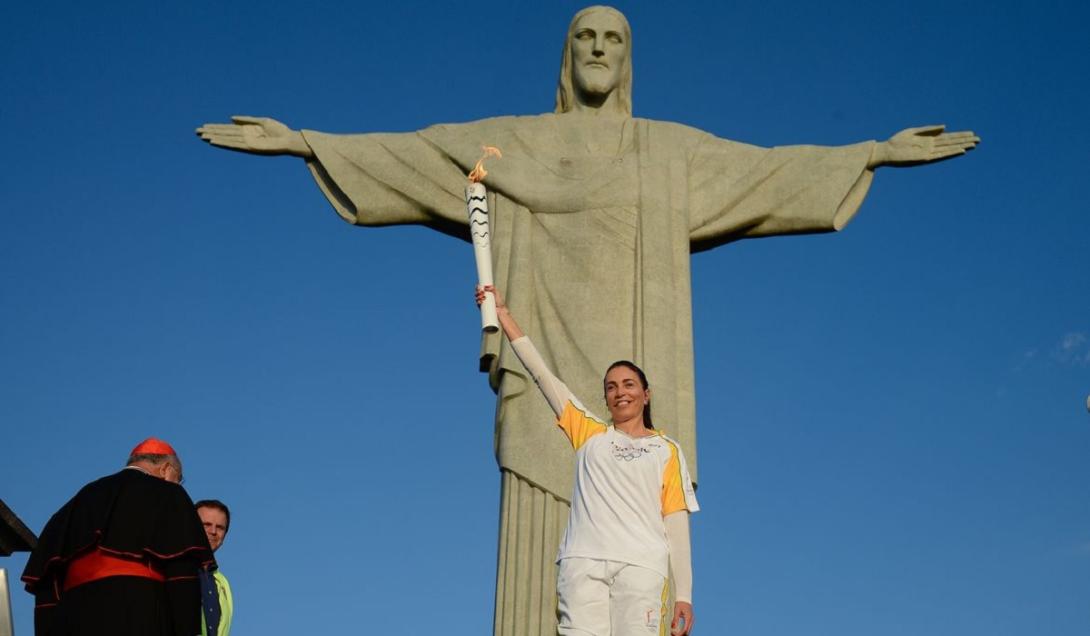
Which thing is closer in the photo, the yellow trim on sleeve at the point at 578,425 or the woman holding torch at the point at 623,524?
the woman holding torch at the point at 623,524

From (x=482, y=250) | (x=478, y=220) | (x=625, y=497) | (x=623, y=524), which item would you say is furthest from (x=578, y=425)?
(x=478, y=220)

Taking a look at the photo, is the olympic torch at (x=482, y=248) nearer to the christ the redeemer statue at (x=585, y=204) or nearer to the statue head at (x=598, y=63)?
the christ the redeemer statue at (x=585, y=204)

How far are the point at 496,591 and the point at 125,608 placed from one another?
3.85 meters

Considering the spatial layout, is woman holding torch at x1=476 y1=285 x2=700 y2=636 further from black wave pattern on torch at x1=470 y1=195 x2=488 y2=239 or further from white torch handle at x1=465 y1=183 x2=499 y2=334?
black wave pattern on torch at x1=470 y1=195 x2=488 y2=239

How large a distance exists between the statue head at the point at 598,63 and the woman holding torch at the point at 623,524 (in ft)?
18.3

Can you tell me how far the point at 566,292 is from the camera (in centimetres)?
1201

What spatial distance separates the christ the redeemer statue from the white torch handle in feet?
9.70

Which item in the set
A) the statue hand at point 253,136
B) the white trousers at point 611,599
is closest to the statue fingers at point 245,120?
the statue hand at point 253,136

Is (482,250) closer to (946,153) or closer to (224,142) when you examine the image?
(224,142)

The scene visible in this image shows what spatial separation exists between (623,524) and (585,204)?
17.6 feet

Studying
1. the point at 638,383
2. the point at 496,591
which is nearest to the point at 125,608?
the point at 638,383

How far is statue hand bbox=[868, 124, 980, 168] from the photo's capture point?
41.0 feet

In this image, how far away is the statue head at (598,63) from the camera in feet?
42.4

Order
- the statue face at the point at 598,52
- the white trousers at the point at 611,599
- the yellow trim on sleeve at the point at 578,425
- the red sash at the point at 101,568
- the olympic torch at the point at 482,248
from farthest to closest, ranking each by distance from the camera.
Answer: the statue face at the point at 598,52, the olympic torch at the point at 482,248, the red sash at the point at 101,568, the yellow trim on sleeve at the point at 578,425, the white trousers at the point at 611,599
